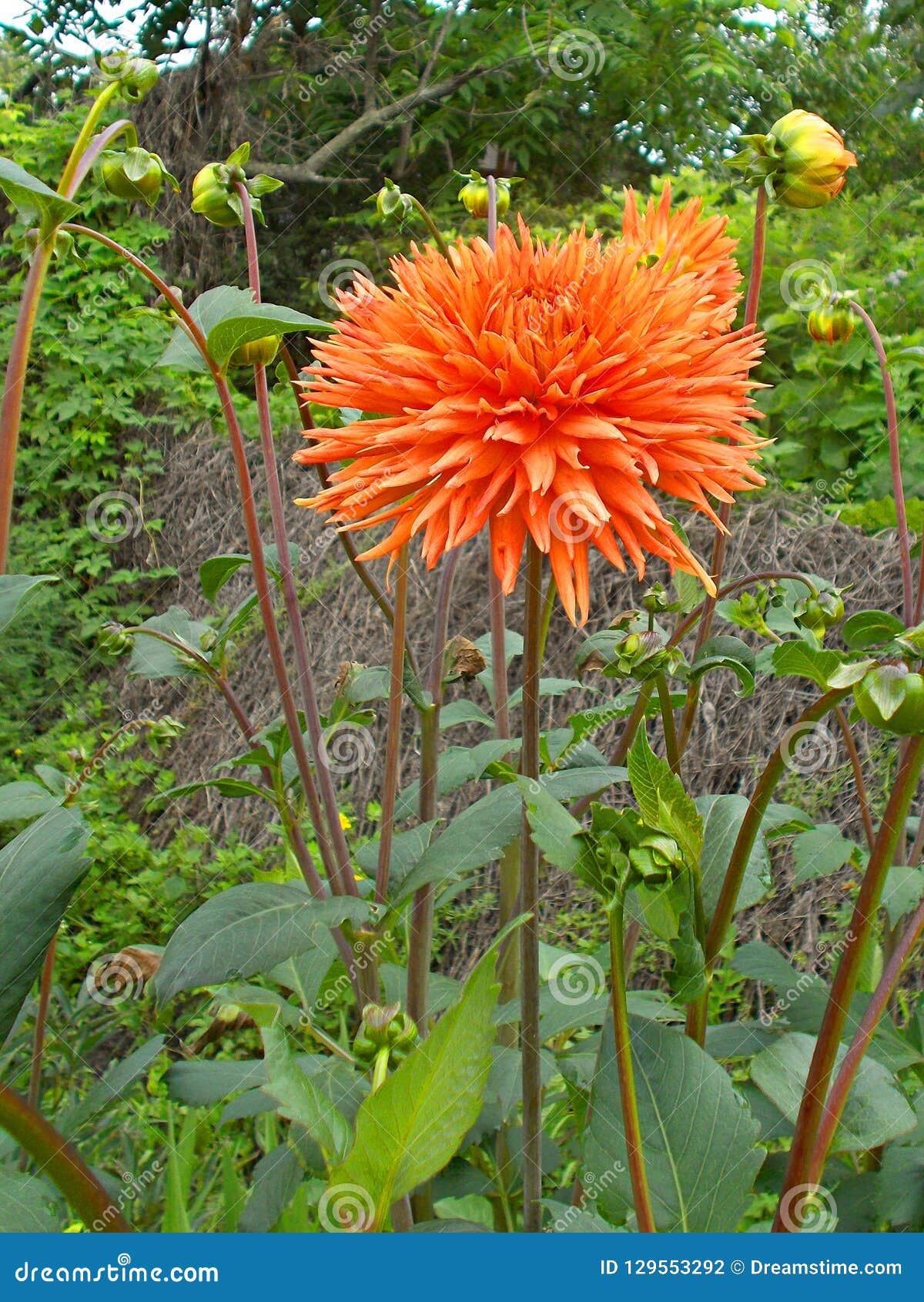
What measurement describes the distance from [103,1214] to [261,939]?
0.15 meters

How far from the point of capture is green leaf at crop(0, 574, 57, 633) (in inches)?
18.4

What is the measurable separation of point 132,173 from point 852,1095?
2.28ft

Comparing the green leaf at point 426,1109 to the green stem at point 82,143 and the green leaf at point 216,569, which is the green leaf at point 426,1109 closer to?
the green leaf at point 216,569

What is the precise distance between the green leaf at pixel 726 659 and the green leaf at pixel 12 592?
1.16 feet

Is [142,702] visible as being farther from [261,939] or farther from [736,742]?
[261,939]

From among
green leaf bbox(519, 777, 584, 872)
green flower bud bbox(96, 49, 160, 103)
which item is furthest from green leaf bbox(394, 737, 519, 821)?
green flower bud bbox(96, 49, 160, 103)

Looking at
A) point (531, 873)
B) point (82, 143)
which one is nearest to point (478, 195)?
point (82, 143)

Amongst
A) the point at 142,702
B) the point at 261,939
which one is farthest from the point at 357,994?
the point at 142,702

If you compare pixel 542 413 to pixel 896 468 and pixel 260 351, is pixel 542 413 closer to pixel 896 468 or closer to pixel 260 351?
pixel 260 351

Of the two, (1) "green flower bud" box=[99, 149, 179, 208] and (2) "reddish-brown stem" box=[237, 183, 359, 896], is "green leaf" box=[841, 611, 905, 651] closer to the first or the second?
(2) "reddish-brown stem" box=[237, 183, 359, 896]

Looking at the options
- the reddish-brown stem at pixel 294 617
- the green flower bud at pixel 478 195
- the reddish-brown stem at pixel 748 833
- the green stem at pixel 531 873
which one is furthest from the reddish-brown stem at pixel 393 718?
the green flower bud at pixel 478 195

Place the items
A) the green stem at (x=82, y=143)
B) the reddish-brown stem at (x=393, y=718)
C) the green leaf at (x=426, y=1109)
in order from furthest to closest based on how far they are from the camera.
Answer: the reddish-brown stem at (x=393, y=718), the green stem at (x=82, y=143), the green leaf at (x=426, y=1109)

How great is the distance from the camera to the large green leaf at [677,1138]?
479 millimetres

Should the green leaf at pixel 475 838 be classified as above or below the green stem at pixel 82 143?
below
